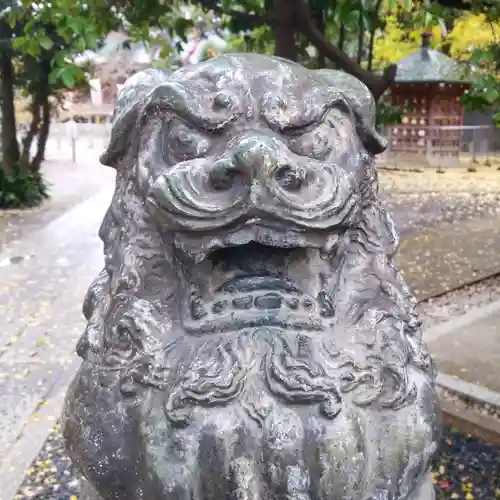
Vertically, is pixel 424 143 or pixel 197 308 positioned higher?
pixel 197 308

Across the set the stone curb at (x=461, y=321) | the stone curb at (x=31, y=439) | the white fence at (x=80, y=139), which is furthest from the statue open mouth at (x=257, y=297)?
the white fence at (x=80, y=139)

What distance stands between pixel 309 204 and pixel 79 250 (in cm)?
739

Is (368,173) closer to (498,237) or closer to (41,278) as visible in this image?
(41,278)

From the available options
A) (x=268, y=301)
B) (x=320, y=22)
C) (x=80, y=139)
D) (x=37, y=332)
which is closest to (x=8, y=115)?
(x=37, y=332)

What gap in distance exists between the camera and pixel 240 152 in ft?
3.97

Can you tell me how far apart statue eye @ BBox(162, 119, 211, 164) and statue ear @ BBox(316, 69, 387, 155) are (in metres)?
0.31

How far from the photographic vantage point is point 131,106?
4.79ft

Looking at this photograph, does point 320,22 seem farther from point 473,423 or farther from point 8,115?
point 8,115

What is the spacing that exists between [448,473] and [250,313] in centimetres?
238

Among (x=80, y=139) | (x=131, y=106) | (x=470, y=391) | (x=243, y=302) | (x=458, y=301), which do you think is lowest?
Result: (x=80, y=139)

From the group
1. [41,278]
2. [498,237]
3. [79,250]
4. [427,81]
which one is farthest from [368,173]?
[427,81]

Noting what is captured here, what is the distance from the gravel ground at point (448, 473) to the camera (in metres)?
3.18

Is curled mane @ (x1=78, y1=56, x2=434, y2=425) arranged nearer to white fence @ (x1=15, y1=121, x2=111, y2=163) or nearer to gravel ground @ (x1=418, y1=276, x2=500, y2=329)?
gravel ground @ (x1=418, y1=276, x2=500, y2=329)

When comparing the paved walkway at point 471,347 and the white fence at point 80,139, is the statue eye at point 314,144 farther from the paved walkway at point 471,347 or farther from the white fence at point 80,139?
the white fence at point 80,139
